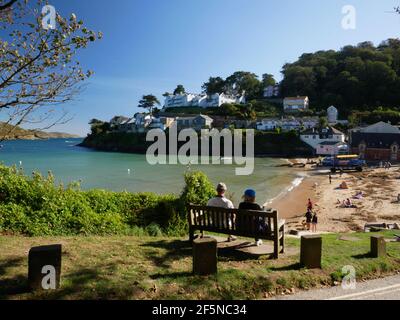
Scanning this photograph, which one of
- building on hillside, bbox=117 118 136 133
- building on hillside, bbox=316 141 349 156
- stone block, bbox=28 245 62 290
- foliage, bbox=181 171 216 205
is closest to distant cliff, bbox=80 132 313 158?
building on hillside, bbox=316 141 349 156

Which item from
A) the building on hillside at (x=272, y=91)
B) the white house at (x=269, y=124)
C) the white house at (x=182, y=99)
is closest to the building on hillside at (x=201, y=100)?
the white house at (x=182, y=99)

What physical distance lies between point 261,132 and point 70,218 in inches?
3590

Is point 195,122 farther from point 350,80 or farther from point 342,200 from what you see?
point 342,200

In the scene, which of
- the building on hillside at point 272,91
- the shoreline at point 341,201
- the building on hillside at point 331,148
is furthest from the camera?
the building on hillside at point 272,91

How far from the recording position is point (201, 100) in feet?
462

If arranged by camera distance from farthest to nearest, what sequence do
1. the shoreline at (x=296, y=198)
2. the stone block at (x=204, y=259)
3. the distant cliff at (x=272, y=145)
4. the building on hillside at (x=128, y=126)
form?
1. the building on hillside at (x=128, y=126)
2. the distant cliff at (x=272, y=145)
3. the shoreline at (x=296, y=198)
4. the stone block at (x=204, y=259)

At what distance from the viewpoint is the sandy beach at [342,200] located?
2361 cm

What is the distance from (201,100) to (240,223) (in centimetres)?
13610

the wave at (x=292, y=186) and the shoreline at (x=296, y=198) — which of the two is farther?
the wave at (x=292, y=186)

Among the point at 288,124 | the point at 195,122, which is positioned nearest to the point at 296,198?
the point at 288,124

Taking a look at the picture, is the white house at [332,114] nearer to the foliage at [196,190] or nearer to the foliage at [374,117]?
the foliage at [374,117]

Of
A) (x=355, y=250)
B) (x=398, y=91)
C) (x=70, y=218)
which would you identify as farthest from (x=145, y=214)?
(x=398, y=91)

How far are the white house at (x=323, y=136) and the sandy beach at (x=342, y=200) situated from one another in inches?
1365

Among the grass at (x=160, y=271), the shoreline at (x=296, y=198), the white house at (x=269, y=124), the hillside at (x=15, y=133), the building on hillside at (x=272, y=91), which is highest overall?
the building on hillside at (x=272, y=91)
